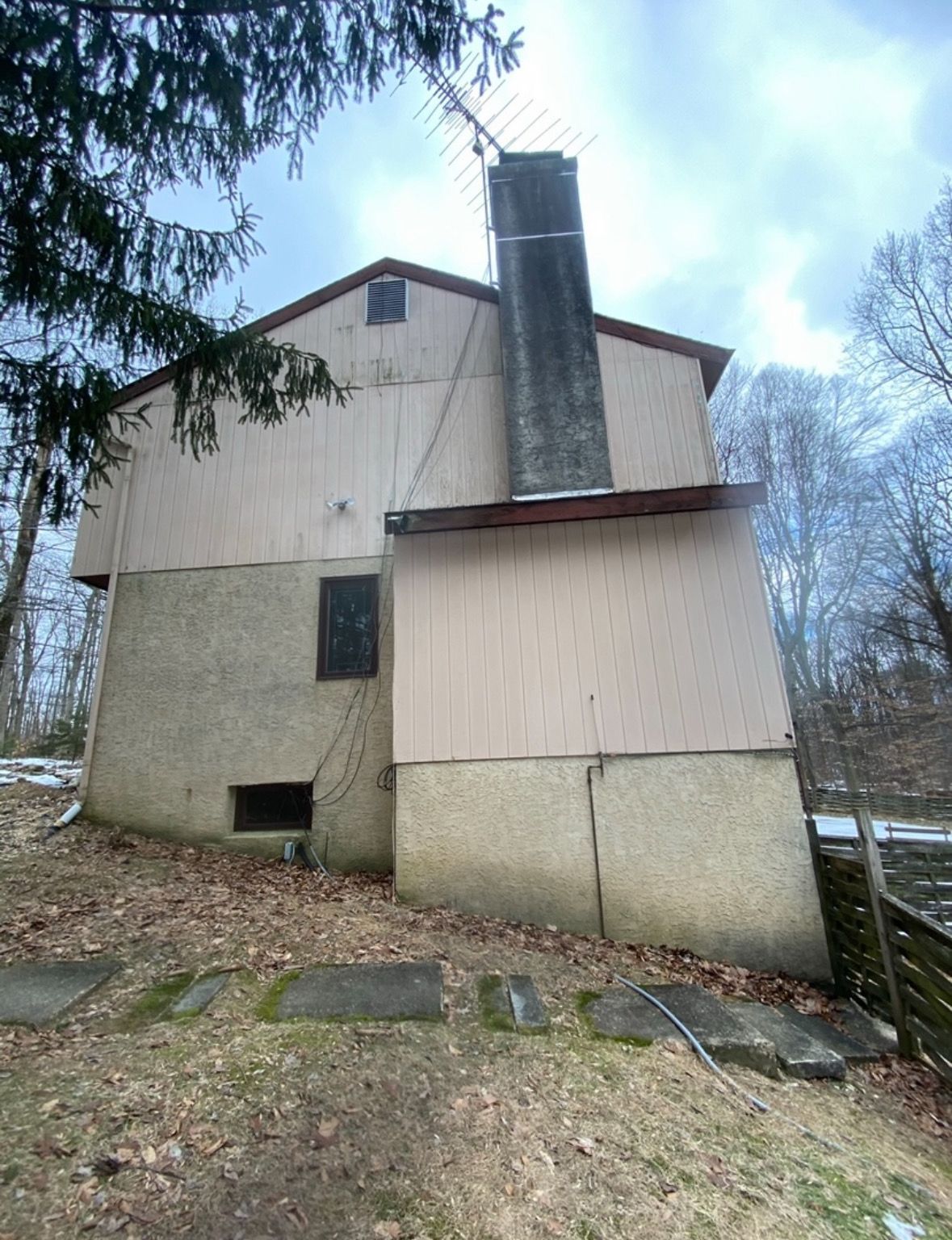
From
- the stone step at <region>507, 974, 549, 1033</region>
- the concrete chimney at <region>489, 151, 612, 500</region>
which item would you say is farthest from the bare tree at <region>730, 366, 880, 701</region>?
the stone step at <region>507, 974, 549, 1033</region>

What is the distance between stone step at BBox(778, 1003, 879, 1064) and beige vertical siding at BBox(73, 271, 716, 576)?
16.5 feet

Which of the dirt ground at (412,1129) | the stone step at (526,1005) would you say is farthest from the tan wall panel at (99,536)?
the stone step at (526,1005)

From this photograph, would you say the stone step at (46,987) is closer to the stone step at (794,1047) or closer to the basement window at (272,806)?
the basement window at (272,806)

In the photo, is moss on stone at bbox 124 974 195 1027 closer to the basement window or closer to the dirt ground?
the dirt ground

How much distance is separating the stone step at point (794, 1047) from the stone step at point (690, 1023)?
0.34 feet

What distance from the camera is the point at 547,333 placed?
6.82 m

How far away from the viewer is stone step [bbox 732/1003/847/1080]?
3.13m

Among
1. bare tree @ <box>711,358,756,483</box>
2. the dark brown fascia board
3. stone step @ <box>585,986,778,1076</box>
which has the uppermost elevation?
bare tree @ <box>711,358,756,483</box>

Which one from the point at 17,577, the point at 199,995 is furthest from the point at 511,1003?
the point at 17,577

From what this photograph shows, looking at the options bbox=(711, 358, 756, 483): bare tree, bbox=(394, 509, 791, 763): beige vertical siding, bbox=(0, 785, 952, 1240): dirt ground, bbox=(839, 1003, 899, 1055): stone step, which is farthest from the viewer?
bbox=(711, 358, 756, 483): bare tree

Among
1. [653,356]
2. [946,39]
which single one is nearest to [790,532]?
[946,39]

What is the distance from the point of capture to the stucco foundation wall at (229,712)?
6.14 m

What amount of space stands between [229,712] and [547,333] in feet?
19.4

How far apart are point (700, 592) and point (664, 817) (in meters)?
2.18
